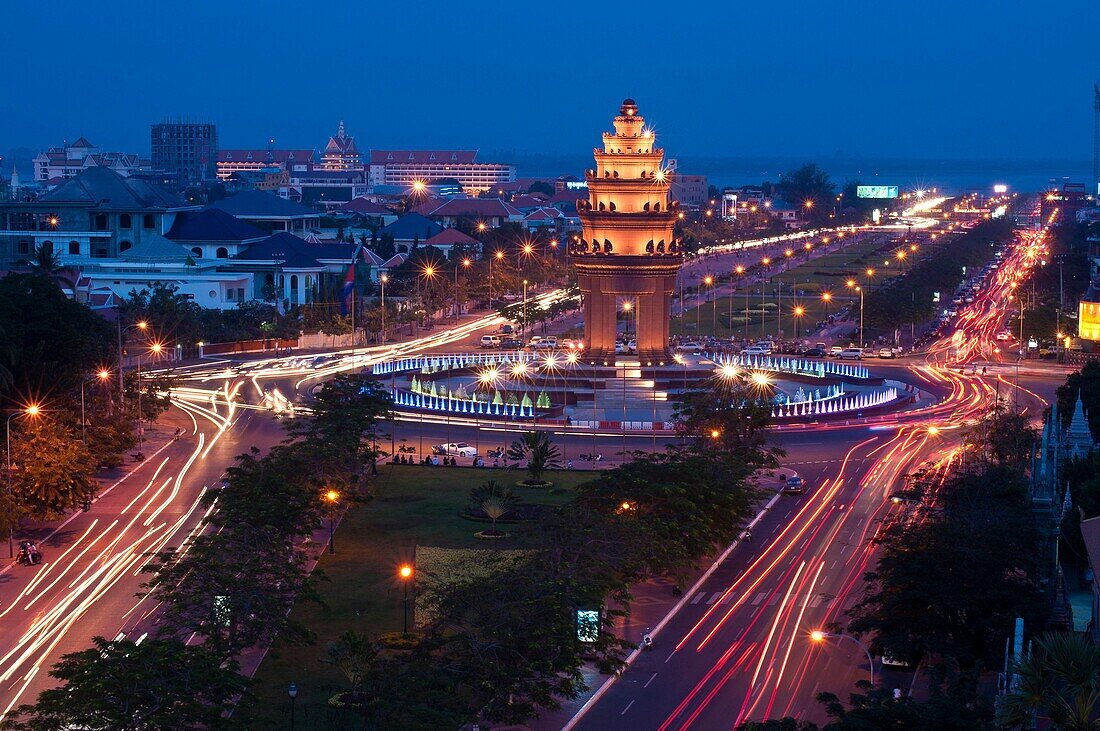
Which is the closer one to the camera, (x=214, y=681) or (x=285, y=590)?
(x=214, y=681)

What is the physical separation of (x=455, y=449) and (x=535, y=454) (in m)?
7.16

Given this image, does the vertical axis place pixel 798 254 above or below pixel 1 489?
above

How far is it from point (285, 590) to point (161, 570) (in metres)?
2.82

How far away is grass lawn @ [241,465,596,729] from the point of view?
3206cm

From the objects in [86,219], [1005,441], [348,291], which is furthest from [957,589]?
[86,219]

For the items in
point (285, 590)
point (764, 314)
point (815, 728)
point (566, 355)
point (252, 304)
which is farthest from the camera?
point (764, 314)

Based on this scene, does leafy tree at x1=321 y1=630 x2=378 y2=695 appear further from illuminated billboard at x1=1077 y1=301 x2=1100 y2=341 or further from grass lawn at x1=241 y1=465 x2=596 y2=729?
illuminated billboard at x1=1077 y1=301 x2=1100 y2=341

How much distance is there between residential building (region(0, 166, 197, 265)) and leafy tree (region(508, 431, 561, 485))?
6125 cm

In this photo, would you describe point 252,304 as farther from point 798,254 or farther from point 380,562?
point 798,254

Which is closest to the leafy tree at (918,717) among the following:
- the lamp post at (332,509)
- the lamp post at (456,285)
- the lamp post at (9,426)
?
the lamp post at (332,509)

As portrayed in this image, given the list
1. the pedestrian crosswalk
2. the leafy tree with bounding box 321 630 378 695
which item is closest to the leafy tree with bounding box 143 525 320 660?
the leafy tree with bounding box 321 630 378 695

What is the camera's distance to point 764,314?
108 metres

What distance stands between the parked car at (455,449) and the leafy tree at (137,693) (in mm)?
31278

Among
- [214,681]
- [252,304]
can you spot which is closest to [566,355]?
[252,304]
